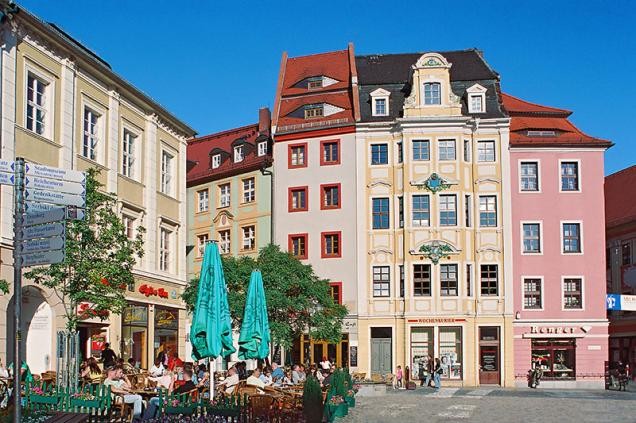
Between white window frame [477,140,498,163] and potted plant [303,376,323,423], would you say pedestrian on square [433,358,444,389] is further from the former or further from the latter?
potted plant [303,376,323,423]

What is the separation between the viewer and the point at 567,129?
49125mm

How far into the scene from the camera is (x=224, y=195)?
53.9m

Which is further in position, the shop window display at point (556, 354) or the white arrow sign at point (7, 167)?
the shop window display at point (556, 354)

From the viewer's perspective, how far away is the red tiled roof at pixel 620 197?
56.4 meters

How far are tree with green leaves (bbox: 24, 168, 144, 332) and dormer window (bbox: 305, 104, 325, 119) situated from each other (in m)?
26.5

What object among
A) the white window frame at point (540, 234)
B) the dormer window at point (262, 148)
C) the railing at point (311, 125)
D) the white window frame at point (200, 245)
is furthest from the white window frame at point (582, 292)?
the white window frame at point (200, 245)

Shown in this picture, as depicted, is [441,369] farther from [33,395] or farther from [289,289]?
[33,395]

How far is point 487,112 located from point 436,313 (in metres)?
10.3

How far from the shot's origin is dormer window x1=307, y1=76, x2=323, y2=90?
52.2 metres

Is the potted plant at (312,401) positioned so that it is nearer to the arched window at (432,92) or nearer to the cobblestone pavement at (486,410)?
the cobblestone pavement at (486,410)

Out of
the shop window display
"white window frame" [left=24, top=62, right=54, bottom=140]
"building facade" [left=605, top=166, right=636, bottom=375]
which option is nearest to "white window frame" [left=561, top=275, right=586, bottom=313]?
the shop window display

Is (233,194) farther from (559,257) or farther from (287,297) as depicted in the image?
(559,257)

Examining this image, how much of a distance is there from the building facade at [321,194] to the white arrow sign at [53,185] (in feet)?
116

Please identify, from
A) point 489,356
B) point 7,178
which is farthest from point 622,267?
point 7,178
